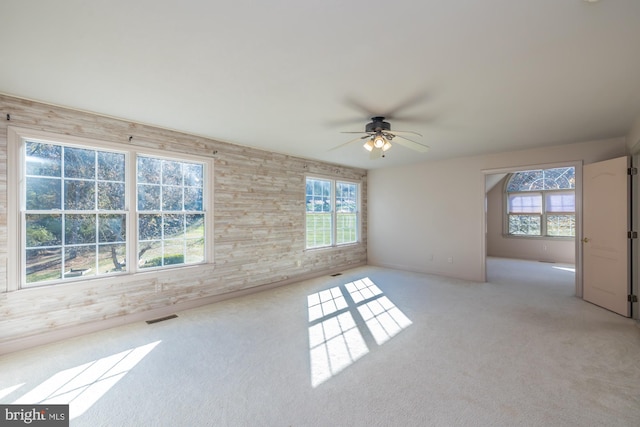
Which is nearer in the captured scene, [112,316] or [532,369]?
[532,369]

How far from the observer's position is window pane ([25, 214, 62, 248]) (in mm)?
2941

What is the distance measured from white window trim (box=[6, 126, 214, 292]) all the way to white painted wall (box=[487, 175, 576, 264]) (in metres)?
8.34

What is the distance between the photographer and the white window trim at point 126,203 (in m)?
2.80

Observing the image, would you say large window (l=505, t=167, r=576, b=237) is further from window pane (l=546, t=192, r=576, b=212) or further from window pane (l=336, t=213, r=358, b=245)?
window pane (l=336, t=213, r=358, b=245)

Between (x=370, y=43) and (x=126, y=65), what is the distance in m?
1.86

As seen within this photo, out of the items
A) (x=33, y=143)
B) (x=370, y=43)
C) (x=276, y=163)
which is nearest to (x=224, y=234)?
(x=276, y=163)

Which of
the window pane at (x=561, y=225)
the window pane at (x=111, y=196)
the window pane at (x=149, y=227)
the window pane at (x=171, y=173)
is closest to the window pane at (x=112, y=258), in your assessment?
the window pane at (x=149, y=227)

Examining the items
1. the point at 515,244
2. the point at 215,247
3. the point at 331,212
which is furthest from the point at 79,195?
the point at 515,244

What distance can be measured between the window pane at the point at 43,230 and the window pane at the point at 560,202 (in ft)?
34.3

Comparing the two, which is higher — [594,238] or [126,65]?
[126,65]

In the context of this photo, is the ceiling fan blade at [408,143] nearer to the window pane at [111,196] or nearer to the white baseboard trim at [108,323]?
the white baseboard trim at [108,323]

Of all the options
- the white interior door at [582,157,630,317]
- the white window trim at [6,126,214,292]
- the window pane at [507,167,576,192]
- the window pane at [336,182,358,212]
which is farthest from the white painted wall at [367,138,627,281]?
the white window trim at [6,126,214,292]

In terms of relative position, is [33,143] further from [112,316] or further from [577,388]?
[577,388]

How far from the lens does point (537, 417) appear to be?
1.86 m
